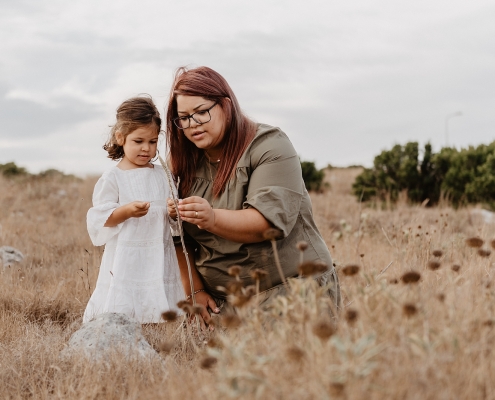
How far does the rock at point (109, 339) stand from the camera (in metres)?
2.73

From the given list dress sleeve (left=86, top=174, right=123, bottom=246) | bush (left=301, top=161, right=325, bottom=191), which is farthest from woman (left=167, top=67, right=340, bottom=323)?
bush (left=301, top=161, right=325, bottom=191)

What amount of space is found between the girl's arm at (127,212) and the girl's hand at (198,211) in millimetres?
464

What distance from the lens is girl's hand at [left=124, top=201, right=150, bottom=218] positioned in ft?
10.5

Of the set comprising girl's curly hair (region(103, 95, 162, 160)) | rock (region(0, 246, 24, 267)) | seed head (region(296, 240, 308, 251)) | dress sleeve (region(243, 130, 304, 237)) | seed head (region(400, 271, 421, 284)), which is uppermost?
girl's curly hair (region(103, 95, 162, 160))

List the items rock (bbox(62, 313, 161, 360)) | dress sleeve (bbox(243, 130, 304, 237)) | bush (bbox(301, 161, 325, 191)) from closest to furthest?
rock (bbox(62, 313, 161, 360)) < dress sleeve (bbox(243, 130, 304, 237)) < bush (bbox(301, 161, 325, 191))

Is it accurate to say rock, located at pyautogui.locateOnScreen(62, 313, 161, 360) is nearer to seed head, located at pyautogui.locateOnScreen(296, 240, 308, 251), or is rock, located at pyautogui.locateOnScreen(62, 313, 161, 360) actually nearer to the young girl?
the young girl

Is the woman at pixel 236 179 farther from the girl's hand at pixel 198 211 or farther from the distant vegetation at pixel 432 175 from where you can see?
the distant vegetation at pixel 432 175

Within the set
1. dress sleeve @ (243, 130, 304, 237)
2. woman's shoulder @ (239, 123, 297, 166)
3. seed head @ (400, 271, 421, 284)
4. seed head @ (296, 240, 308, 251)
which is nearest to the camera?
seed head @ (400, 271, 421, 284)

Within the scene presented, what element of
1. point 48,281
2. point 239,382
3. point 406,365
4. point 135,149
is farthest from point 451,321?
point 48,281

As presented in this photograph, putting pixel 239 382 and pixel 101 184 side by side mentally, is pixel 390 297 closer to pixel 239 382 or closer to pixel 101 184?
pixel 239 382

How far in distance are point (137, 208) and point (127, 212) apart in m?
0.10

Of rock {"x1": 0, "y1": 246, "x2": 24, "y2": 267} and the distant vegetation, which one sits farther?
the distant vegetation

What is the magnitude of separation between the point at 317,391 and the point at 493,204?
35.0ft

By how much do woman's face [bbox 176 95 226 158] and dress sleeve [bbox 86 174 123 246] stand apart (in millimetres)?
629
